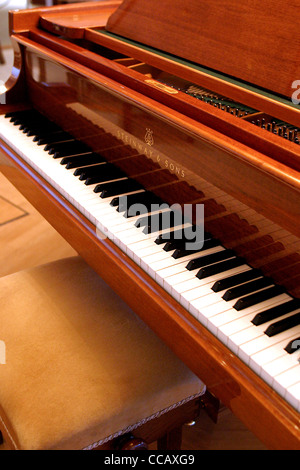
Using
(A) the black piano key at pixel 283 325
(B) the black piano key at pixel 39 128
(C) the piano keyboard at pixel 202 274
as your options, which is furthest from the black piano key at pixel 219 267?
(B) the black piano key at pixel 39 128

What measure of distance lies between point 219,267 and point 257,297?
0.15 metres

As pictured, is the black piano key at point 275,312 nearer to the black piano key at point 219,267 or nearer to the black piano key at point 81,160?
the black piano key at point 219,267

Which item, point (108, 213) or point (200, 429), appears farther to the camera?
point (200, 429)

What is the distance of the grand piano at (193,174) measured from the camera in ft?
3.74

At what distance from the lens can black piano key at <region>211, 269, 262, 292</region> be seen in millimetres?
1266

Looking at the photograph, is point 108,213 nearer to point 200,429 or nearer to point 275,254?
point 275,254

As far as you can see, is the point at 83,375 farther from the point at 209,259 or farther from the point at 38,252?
the point at 38,252

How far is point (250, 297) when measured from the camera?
1.23 m

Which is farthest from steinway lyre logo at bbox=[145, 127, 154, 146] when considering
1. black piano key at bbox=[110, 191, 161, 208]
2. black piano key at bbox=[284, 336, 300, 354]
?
black piano key at bbox=[284, 336, 300, 354]

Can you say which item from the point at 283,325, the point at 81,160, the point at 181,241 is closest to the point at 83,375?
the point at 181,241

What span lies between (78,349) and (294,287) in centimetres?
67

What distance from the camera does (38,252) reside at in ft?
10.4

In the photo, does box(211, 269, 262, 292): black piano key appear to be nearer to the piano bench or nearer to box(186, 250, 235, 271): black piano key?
box(186, 250, 235, 271): black piano key

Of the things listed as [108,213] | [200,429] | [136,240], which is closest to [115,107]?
[108,213]
